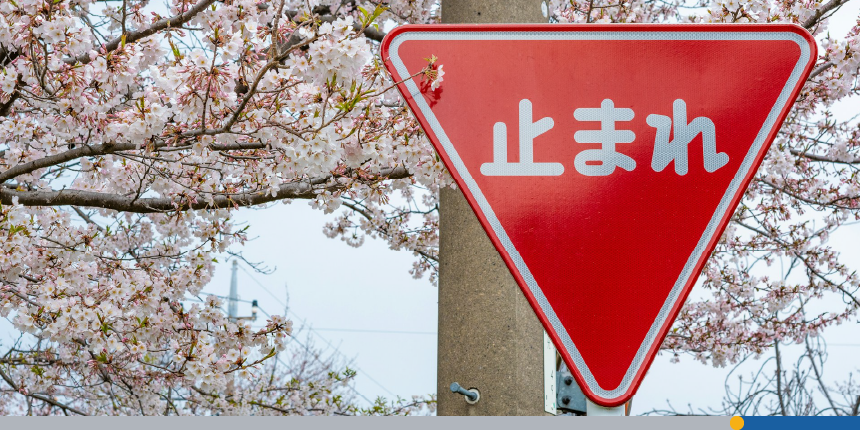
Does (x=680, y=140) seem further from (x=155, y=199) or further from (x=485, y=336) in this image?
(x=155, y=199)

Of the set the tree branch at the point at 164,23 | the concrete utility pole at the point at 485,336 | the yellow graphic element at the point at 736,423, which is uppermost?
the tree branch at the point at 164,23

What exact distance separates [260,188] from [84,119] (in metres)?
1.00

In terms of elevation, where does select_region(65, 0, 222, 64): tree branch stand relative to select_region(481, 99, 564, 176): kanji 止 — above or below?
above

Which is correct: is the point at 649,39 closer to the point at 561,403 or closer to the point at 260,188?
the point at 561,403

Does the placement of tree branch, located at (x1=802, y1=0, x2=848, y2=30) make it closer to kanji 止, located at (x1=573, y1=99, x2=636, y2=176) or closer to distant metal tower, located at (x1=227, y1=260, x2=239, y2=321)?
kanji 止, located at (x1=573, y1=99, x2=636, y2=176)

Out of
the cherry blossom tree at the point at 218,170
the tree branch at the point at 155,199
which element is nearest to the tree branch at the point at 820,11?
the cherry blossom tree at the point at 218,170

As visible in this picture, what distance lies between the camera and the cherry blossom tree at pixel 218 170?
113 inches

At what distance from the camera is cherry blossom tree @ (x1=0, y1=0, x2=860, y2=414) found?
286 centimetres

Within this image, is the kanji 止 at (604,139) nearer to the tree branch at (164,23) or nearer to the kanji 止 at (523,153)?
the kanji 止 at (523,153)

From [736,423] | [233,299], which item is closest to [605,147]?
[736,423]

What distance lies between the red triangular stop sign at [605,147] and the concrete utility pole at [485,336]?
1335mm

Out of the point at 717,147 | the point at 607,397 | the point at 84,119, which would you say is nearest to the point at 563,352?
the point at 607,397

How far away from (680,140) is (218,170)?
2.79 metres

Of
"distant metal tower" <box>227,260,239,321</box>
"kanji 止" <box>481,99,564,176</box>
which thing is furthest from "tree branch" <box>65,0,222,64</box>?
"distant metal tower" <box>227,260,239,321</box>
